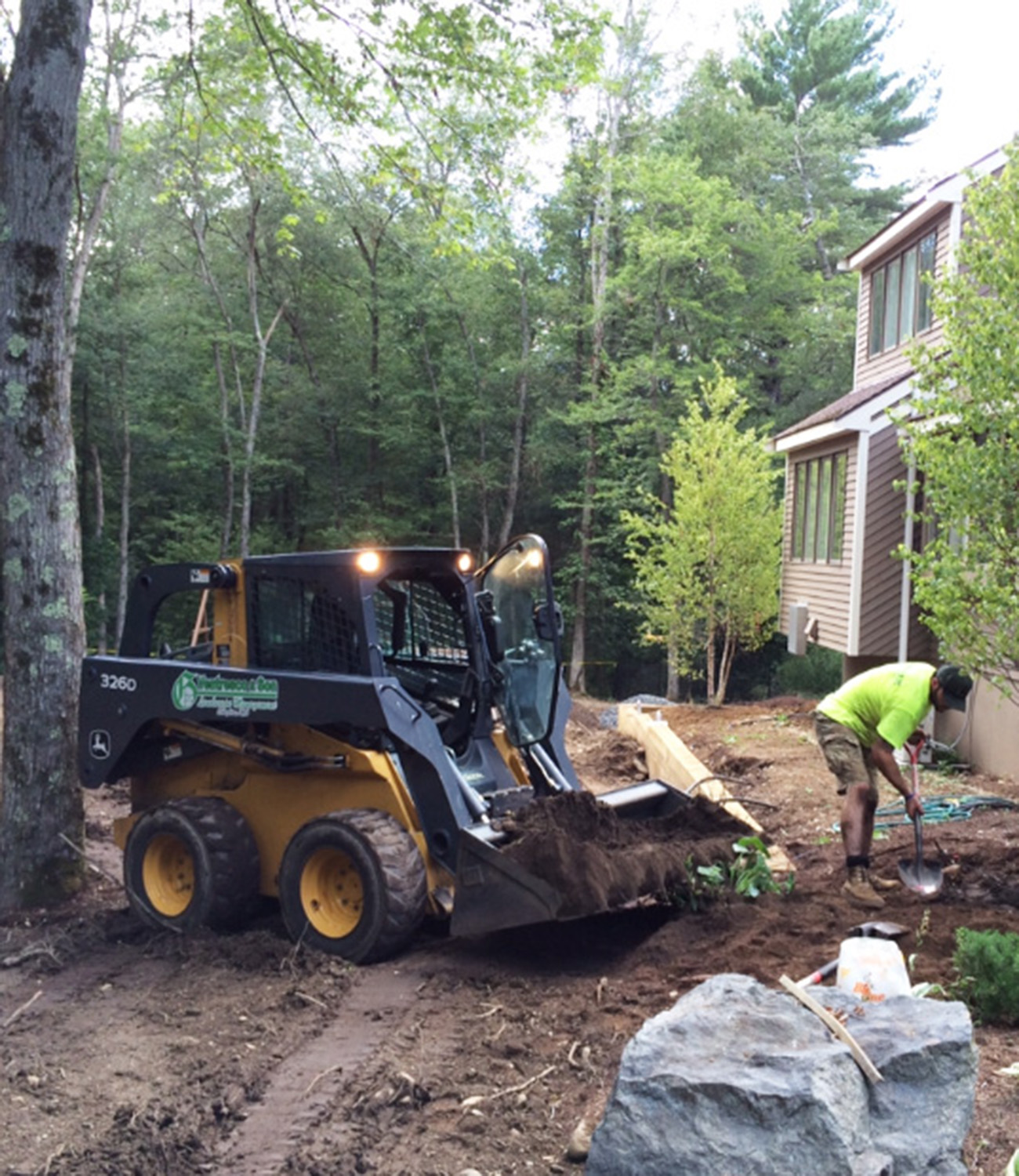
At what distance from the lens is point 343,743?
6844mm

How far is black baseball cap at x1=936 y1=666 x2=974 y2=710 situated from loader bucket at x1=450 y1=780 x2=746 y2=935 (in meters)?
1.54

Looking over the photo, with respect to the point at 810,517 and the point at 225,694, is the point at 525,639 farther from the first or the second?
the point at 810,517

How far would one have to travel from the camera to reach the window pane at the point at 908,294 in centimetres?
1727

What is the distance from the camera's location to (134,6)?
23.2 m

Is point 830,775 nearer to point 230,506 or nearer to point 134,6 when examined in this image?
point 134,6

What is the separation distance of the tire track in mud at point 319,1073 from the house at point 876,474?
9.50 metres

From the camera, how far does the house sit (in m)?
16.1

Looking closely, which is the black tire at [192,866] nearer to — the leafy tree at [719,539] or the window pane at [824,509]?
the window pane at [824,509]

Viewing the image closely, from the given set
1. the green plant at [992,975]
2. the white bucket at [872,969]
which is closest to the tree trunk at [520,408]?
the green plant at [992,975]

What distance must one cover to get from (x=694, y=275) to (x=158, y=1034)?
91.0 ft

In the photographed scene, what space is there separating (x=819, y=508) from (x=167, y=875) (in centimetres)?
1407

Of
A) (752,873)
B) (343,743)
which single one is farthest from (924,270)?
(343,743)

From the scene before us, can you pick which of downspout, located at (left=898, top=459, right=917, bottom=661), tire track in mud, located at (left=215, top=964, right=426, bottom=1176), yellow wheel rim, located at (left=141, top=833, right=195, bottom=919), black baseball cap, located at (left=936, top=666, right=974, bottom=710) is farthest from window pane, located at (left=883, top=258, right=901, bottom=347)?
tire track in mud, located at (left=215, top=964, right=426, bottom=1176)

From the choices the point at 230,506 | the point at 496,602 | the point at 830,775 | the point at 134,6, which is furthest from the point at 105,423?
the point at 496,602
